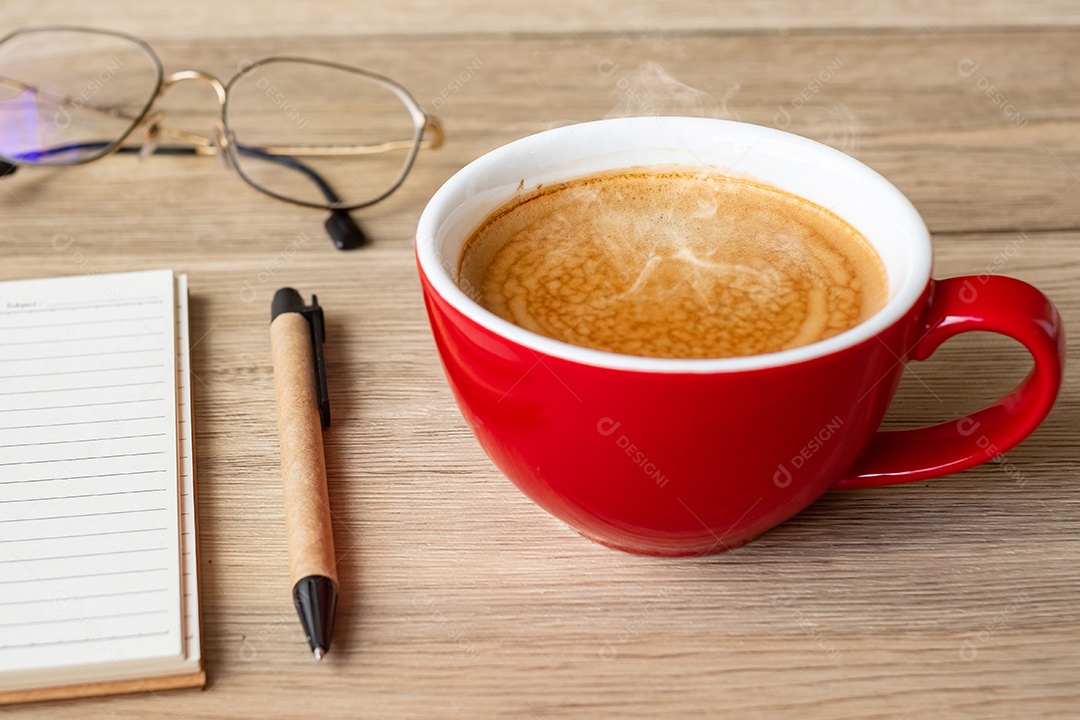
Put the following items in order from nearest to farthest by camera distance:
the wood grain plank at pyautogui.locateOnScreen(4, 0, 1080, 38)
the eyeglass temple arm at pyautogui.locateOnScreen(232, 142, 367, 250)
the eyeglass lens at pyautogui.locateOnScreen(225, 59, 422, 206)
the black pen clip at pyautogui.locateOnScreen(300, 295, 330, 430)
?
the black pen clip at pyautogui.locateOnScreen(300, 295, 330, 430), the eyeglass temple arm at pyautogui.locateOnScreen(232, 142, 367, 250), the eyeglass lens at pyautogui.locateOnScreen(225, 59, 422, 206), the wood grain plank at pyautogui.locateOnScreen(4, 0, 1080, 38)

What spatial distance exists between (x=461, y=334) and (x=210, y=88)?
0.75 m

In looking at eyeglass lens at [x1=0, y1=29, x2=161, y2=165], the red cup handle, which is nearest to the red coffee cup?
the red cup handle

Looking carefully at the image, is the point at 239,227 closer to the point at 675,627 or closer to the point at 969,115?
the point at 675,627

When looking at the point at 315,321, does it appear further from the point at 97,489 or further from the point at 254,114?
the point at 254,114

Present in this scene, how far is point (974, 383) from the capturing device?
31.6 inches

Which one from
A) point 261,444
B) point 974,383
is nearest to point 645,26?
point 974,383

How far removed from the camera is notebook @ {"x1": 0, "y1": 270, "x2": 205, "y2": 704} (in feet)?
1.96

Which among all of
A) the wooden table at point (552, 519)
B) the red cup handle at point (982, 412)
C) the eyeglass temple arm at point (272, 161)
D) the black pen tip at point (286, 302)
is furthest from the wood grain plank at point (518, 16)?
the red cup handle at point (982, 412)

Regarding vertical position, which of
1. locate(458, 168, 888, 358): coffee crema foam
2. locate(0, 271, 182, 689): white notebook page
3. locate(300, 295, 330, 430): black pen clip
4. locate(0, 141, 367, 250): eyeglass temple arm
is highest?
locate(458, 168, 888, 358): coffee crema foam

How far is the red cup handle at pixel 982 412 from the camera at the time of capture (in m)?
0.59

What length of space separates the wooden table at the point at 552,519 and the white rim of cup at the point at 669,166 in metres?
0.17

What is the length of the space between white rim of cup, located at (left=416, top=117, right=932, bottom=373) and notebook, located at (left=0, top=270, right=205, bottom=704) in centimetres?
25

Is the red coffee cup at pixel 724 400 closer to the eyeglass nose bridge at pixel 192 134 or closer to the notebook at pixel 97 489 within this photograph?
the notebook at pixel 97 489

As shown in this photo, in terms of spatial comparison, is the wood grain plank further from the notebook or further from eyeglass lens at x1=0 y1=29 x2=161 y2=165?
the notebook
